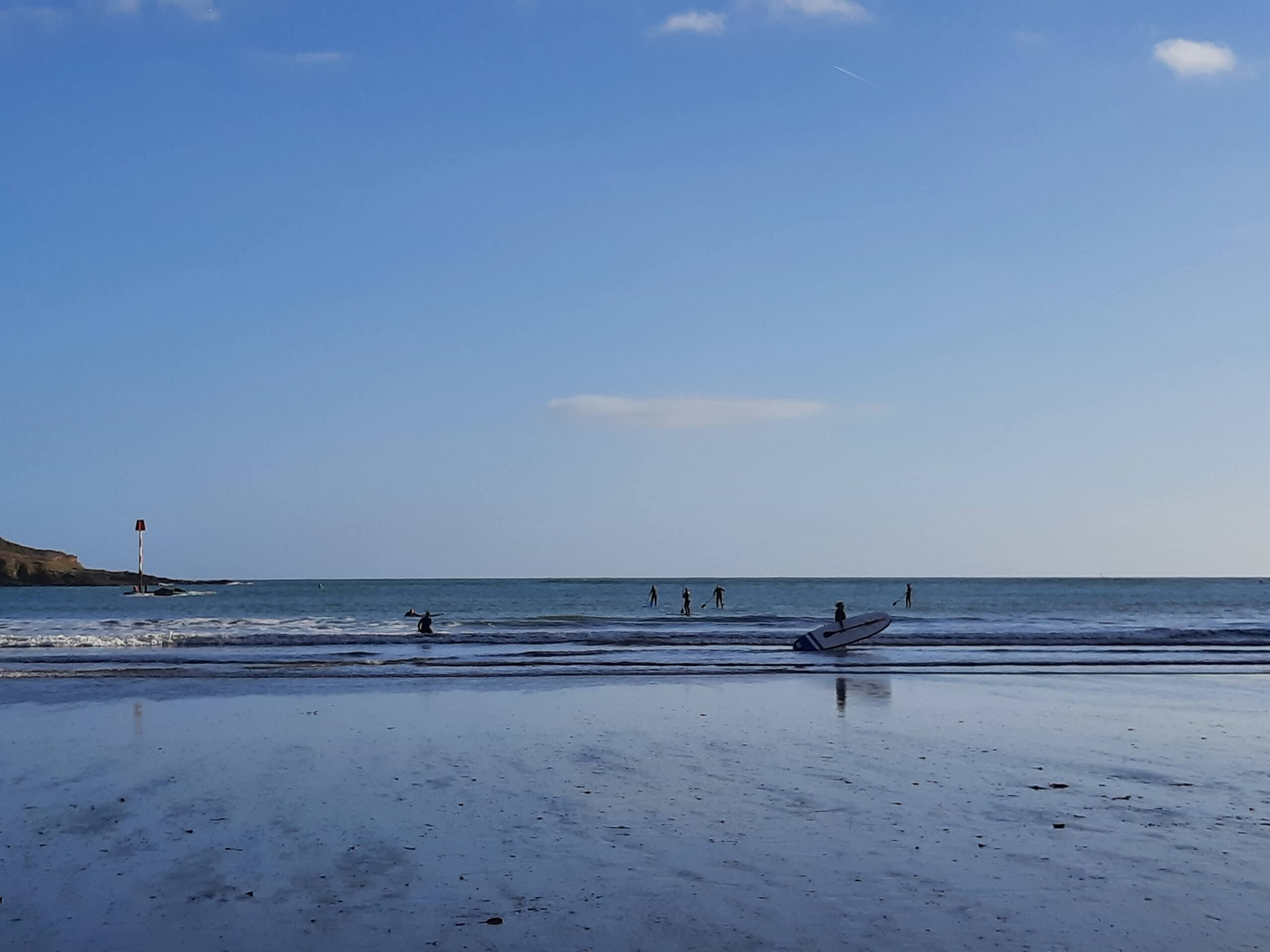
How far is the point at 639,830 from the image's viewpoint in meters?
9.21

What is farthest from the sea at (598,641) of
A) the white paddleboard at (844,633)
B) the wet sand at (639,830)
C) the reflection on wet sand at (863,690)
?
the wet sand at (639,830)

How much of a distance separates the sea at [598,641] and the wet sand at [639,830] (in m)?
9.97

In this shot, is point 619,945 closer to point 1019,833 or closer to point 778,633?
point 1019,833

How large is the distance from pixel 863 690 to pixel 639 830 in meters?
12.6

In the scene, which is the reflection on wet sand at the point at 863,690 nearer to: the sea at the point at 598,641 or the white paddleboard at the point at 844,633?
the sea at the point at 598,641

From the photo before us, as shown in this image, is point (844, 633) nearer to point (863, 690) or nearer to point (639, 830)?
point (863, 690)

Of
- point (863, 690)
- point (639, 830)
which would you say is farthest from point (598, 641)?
point (639, 830)

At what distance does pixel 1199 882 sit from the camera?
747cm

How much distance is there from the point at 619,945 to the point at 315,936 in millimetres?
1852

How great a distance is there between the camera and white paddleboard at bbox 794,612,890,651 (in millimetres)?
33906

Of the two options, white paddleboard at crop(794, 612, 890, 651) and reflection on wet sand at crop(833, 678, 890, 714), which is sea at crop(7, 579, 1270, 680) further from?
reflection on wet sand at crop(833, 678, 890, 714)

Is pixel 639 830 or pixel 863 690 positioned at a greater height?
pixel 639 830

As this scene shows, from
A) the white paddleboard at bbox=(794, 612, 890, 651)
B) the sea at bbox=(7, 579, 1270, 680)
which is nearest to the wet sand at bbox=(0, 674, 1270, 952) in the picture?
the sea at bbox=(7, 579, 1270, 680)

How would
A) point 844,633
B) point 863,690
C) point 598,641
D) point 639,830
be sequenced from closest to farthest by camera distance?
point 639,830 < point 863,690 < point 844,633 < point 598,641
